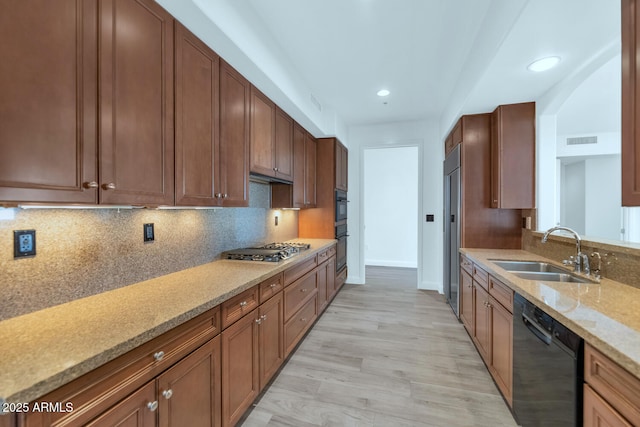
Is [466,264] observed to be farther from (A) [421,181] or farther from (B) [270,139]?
(B) [270,139]

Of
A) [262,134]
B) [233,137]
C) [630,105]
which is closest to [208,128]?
[233,137]

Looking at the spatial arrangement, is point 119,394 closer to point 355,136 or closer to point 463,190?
point 463,190

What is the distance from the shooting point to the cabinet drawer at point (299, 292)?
7.52 ft

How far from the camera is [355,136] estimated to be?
15.6 ft

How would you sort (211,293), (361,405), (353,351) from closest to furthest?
(211,293) < (361,405) < (353,351)

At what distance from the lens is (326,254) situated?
3432 mm

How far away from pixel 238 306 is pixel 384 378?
4.58ft

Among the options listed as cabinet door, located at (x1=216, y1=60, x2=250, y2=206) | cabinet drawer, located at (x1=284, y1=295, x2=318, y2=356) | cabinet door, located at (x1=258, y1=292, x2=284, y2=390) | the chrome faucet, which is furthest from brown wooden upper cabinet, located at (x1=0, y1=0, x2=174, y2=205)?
the chrome faucet

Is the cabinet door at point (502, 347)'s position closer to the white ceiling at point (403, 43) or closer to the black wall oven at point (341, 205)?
the white ceiling at point (403, 43)

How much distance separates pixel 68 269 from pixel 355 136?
4266mm

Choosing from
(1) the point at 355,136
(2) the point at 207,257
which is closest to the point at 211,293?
(2) the point at 207,257

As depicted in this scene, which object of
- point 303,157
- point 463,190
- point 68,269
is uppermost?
point 303,157

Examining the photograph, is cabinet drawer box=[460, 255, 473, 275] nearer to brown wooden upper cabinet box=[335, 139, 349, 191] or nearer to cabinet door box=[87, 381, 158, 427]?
brown wooden upper cabinet box=[335, 139, 349, 191]

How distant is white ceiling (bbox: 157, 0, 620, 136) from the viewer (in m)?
1.53
